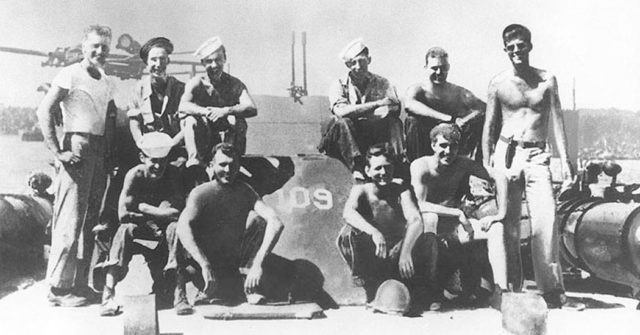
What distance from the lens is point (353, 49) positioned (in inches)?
260

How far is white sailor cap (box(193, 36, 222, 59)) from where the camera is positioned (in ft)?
20.8

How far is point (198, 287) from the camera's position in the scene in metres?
5.88

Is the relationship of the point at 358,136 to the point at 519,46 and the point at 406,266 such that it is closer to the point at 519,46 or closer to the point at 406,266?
the point at 406,266

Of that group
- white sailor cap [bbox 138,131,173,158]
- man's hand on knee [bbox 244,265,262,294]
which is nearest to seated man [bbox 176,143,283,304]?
man's hand on knee [bbox 244,265,262,294]

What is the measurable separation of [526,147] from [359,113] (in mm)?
1656

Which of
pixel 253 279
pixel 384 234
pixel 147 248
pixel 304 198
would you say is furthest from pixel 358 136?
pixel 147 248

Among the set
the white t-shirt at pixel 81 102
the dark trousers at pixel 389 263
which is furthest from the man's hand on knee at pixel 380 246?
the white t-shirt at pixel 81 102

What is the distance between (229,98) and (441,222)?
2.31m

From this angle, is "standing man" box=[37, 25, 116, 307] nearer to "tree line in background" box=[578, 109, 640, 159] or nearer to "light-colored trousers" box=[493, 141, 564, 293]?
"light-colored trousers" box=[493, 141, 564, 293]

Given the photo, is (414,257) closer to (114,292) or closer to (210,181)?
(210,181)

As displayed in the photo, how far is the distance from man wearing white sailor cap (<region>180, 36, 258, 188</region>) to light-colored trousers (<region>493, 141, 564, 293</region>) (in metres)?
2.55

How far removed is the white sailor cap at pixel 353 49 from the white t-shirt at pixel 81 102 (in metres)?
2.37

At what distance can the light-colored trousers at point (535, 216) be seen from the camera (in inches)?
251

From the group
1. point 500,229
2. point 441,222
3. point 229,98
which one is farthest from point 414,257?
point 229,98
